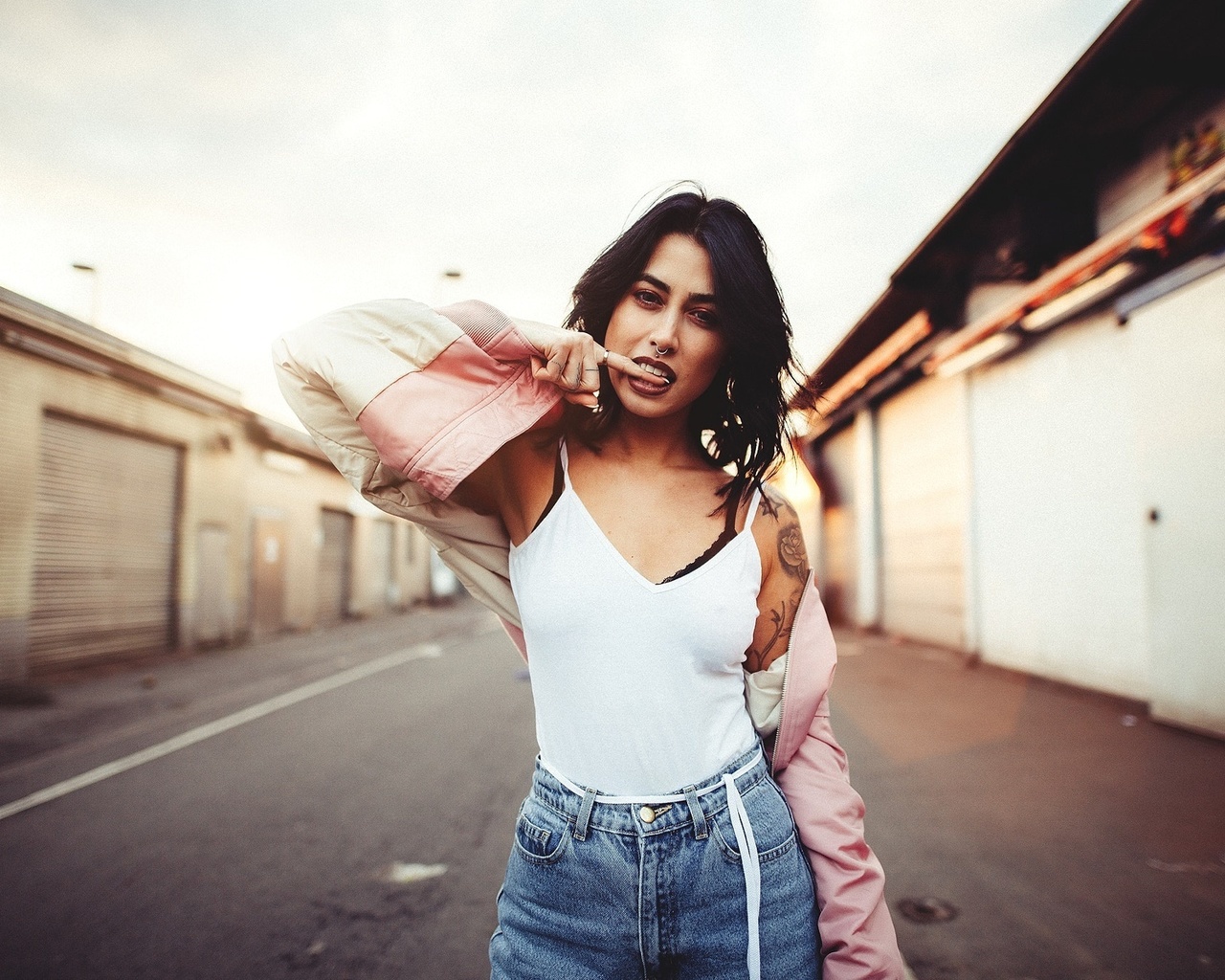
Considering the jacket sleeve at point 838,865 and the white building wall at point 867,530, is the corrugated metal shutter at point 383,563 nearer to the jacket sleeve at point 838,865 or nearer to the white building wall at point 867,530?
the white building wall at point 867,530

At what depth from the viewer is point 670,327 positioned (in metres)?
1.59

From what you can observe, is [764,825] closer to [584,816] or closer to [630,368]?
[584,816]

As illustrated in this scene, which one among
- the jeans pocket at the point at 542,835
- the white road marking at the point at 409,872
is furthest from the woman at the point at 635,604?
the white road marking at the point at 409,872

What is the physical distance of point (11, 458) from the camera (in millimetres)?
9742

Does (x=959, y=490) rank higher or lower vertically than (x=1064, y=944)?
higher

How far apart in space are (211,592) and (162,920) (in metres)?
12.6

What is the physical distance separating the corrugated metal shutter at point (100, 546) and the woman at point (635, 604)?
11.7m

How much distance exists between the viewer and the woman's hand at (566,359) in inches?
55.7

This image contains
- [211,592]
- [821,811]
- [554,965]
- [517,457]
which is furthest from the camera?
[211,592]

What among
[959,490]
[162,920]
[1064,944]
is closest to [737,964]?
[1064,944]

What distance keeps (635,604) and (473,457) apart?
0.41m

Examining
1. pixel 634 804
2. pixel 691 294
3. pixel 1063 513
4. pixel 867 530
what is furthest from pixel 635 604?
pixel 867 530

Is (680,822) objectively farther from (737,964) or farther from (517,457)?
(517,457)

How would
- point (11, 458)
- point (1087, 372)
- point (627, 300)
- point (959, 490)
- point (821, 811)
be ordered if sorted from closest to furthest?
point (821, 811) → point (627, 300) → point (1087, 372) → point (11, 458) → point (959, 490)
